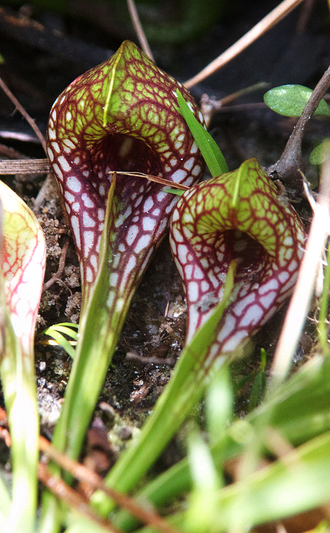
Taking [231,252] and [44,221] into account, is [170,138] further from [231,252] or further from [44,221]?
[44,221]

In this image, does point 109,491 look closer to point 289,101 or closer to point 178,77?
point 289,101

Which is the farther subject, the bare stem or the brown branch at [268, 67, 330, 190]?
the bare stem

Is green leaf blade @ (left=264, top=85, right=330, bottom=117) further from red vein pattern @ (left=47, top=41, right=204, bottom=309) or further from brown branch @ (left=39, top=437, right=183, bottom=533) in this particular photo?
brown branch @ (left=39, top=437, right=183, bottom=533)

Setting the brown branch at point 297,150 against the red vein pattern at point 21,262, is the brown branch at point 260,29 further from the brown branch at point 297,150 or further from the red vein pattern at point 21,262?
the red vein pattern at point 21,262

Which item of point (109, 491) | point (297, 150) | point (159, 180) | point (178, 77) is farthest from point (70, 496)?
point (178, 77)

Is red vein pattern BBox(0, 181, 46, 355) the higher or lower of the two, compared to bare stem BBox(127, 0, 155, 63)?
lower

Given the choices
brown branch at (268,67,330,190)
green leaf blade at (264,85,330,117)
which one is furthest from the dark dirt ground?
green leaf blade at (264,85,330,117)
